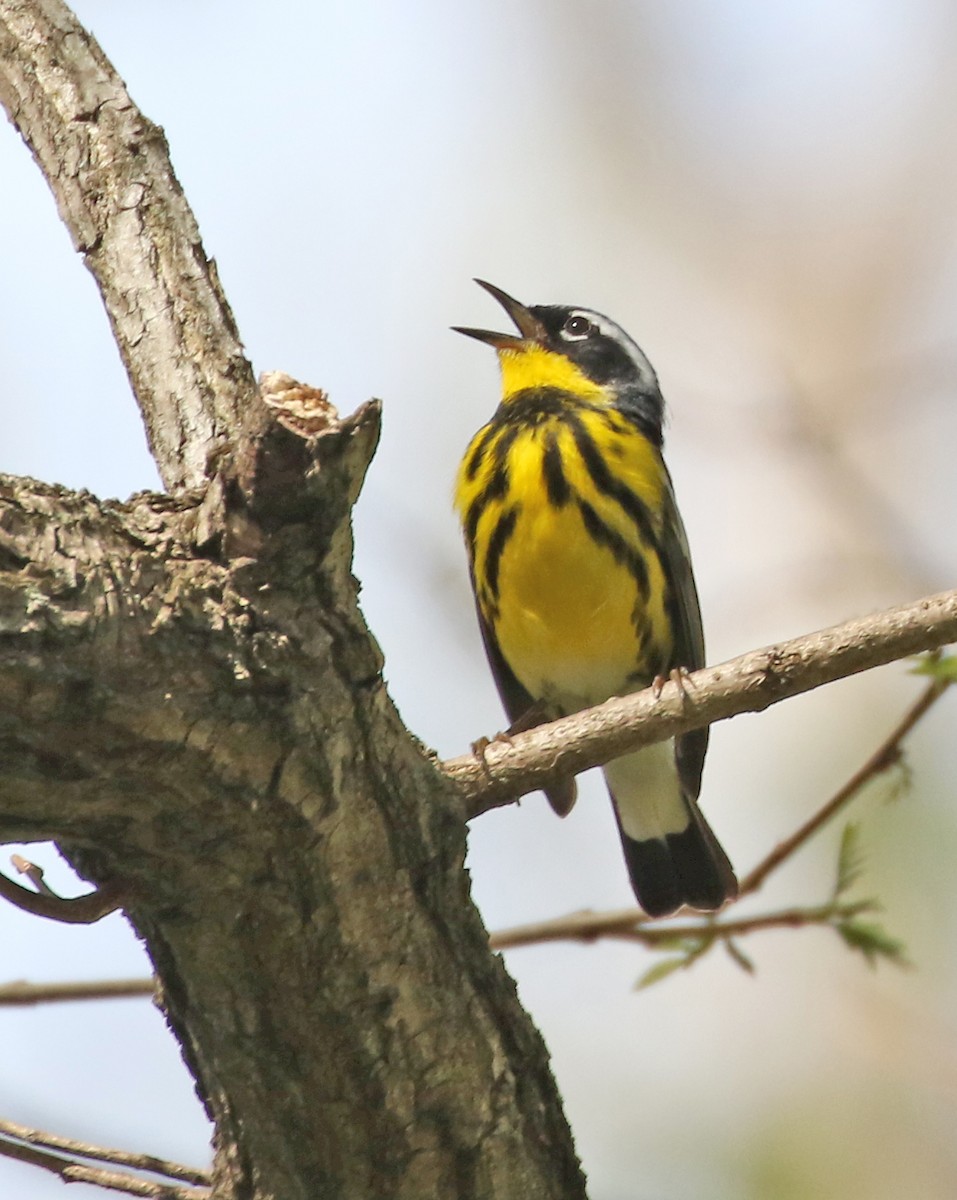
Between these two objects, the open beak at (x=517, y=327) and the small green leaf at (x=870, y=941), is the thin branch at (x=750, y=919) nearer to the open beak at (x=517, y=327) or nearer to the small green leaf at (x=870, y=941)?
the small green leaf at (x=870, y=941)

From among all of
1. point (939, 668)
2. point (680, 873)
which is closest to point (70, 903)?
point (939, 668)

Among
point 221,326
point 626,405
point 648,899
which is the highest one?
point 626,405

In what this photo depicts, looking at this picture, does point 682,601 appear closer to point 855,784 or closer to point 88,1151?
point 855,784

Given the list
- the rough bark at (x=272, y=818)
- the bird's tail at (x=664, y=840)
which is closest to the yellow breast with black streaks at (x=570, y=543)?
the bird's tail at (x=664, y=840)

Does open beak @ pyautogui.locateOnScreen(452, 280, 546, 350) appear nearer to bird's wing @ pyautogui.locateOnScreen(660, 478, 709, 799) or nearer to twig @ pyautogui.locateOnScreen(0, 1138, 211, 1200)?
bird's wing @ pyautogui.locateOnScreen(660, 478, 709, 799)

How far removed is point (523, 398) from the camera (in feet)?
18.6

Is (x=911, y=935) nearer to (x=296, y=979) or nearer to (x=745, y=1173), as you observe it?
(x=745, y=1173)

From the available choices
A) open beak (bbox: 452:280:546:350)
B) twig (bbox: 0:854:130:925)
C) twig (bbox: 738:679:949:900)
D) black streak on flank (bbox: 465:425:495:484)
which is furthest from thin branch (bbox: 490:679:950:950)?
open beak (bbox: 452:280:546:350)

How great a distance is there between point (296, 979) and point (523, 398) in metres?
3.59

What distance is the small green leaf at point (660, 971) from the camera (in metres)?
3.71

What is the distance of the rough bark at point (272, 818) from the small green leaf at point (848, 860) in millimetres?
1341

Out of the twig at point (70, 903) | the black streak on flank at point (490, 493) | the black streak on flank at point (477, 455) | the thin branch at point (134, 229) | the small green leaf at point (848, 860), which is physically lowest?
the twig at point (70, 903)

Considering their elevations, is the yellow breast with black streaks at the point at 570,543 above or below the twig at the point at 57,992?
above

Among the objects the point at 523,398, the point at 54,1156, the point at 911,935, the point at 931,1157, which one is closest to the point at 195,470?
the point at 54,1156
